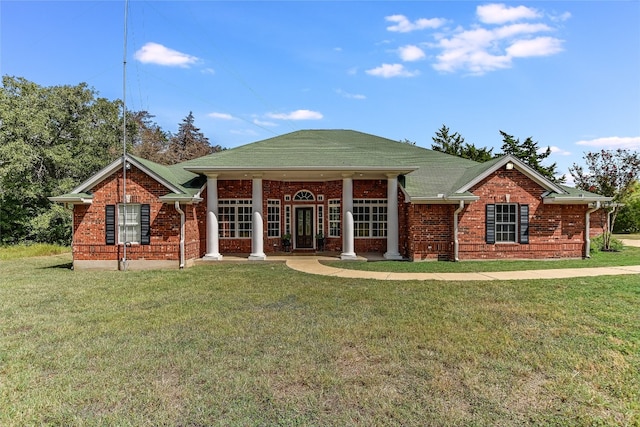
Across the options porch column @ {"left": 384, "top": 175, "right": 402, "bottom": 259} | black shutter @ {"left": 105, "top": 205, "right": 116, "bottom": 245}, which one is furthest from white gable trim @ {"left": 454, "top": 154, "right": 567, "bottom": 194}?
black shutter @ {"left": 105, "top": 205, "right": 116, "bottom": 245}

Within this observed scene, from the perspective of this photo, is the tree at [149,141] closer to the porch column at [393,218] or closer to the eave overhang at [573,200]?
the porch column at [393,218]

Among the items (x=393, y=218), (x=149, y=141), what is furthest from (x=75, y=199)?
(x=149, y=141)

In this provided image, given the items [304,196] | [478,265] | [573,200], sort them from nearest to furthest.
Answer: [478,265] → [573,200] → [304,196]

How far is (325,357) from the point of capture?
14.8 ft

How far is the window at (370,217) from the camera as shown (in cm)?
1577

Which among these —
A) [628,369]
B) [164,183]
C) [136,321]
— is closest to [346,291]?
[136,321]

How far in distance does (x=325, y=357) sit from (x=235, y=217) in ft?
39.6

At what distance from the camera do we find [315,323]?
587 cm

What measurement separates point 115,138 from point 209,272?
19892 mm

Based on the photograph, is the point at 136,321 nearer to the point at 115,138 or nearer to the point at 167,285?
the point at 167,285

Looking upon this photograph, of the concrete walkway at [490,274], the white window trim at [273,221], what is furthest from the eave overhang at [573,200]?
the white window trim at [273,221]

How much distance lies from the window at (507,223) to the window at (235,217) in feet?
32.9

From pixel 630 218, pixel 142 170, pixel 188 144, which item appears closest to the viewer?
pixel 142 170

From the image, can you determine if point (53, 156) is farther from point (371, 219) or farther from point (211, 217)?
point (371, 219)
